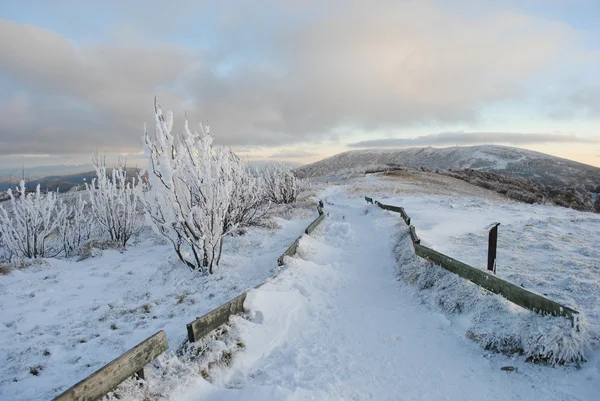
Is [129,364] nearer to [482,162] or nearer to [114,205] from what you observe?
[114,205]

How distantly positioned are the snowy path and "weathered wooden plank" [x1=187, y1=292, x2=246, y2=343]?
6.7 inches

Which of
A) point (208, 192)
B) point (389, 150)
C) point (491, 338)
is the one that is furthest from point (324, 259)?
point (389, 150)

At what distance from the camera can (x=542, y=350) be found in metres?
3.68

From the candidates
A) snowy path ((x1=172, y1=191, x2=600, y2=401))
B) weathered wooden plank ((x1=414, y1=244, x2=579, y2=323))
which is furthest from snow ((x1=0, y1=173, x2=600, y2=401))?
weathered wooden plank ((x1=414, y1=244, x2=579, y2=323))

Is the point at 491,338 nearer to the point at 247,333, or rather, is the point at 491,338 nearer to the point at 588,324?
the point at 588,324

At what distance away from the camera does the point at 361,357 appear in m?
4.23

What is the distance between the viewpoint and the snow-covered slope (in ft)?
179

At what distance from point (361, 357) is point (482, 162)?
7981 centimetres

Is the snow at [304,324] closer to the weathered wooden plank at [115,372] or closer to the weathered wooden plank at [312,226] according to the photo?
the weathered wooden plank at [115,372]

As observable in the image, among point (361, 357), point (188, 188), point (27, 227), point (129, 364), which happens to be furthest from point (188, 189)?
point (27, 227)

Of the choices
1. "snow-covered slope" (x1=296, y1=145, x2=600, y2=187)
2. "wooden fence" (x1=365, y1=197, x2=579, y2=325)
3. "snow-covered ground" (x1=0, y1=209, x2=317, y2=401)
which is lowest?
"snow-covered ground" (x1=0, y1=209, x2=317, y2=401)

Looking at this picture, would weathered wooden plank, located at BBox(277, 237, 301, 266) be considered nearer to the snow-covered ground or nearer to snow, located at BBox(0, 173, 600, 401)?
snow, located at BBox(0, 173, 600, 401)

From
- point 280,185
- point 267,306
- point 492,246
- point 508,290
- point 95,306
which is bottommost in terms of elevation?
point 95,306

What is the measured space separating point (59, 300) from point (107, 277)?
1.28m
